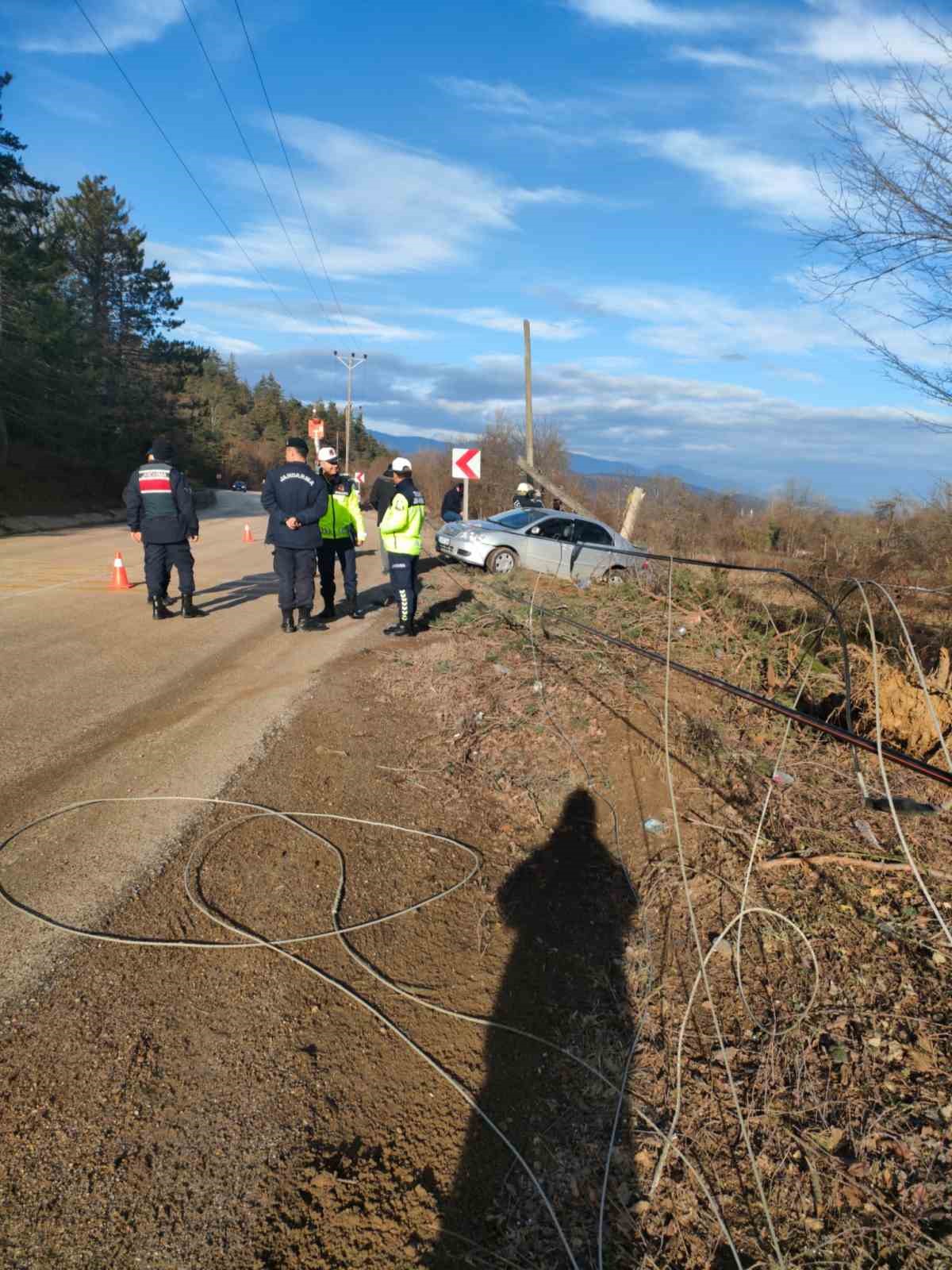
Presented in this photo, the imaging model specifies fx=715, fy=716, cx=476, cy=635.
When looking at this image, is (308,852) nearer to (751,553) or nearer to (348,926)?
(348,926)

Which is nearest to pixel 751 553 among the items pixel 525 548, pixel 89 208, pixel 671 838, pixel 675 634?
pixel 525 548

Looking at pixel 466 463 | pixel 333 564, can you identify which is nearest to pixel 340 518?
pixel 333 564

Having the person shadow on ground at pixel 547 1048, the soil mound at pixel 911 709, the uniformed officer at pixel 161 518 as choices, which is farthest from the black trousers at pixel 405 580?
the soil mound at pixel 911 709

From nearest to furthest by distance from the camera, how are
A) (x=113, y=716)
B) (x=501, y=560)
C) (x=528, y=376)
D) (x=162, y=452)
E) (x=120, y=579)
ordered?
(x=113, y=716), (x=162, y=452), (x=120, y=579), (x=501, y=560), (x=528, y=376)

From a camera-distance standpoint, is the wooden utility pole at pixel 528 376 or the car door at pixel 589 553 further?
the wooden utility pole at pixel 528 376

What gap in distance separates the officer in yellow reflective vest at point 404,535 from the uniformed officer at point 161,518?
213 cm

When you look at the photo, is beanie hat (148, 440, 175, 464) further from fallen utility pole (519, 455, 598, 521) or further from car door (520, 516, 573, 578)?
fallen utility pole (519, 455, 598, 521)

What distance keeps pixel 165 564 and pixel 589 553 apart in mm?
8376

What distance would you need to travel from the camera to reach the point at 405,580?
26.7 ft

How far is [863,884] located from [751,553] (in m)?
16.3

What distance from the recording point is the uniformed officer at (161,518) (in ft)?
25.8

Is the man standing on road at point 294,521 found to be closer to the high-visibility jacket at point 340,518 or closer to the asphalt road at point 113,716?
the asphalt road at point 113,716

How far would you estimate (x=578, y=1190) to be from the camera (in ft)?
Answer: 6.99

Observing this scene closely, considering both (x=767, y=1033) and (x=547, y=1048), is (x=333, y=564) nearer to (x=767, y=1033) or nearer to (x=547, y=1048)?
(x=547, y=1048)
